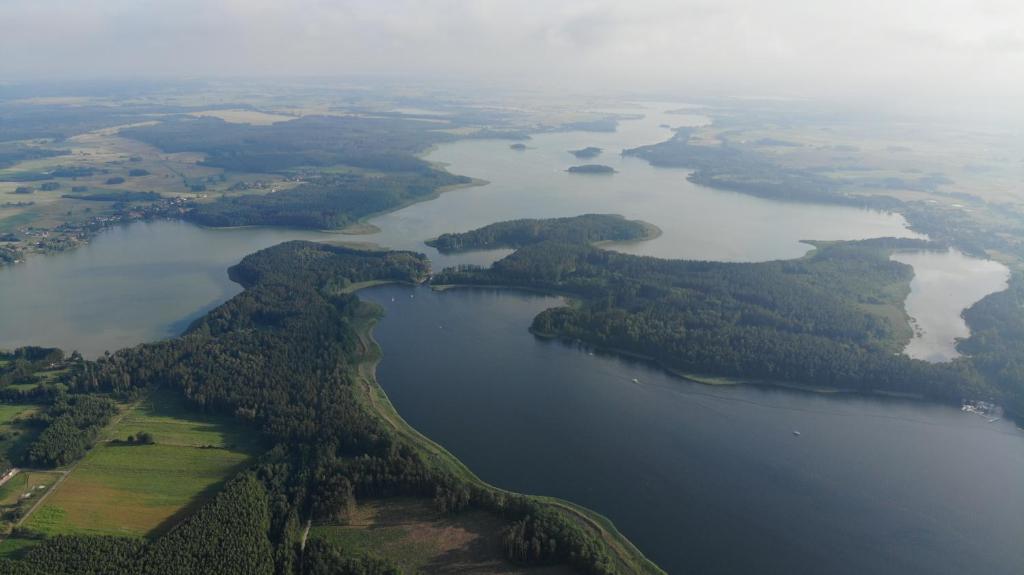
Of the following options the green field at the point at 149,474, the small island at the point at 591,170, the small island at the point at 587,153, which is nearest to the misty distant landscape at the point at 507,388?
the green field at the point at 149,474

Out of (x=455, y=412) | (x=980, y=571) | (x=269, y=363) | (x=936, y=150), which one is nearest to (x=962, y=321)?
(x=980, y=571)

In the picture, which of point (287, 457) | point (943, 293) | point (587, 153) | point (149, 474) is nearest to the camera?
point (149, 474)

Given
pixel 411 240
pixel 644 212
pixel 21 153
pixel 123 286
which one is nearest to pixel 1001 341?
pixel 644 212

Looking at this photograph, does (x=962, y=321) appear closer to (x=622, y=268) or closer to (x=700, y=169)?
(x=622, y=268)

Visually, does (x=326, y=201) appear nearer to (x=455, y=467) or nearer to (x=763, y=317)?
(x=763, y=317)

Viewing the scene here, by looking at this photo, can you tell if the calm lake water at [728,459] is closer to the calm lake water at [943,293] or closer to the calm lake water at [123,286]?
the calm lake water at [943,293]

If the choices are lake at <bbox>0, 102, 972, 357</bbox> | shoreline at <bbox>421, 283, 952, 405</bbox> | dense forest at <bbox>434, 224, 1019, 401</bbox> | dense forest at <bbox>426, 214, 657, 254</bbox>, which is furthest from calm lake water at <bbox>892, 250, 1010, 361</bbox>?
dense forest at <bbox>426, 214, 657, 254</bbox>

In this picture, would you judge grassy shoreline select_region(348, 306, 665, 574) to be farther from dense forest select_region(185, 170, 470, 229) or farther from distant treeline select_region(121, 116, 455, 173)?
distant treeline select_region(121, 116, 455, 173)
